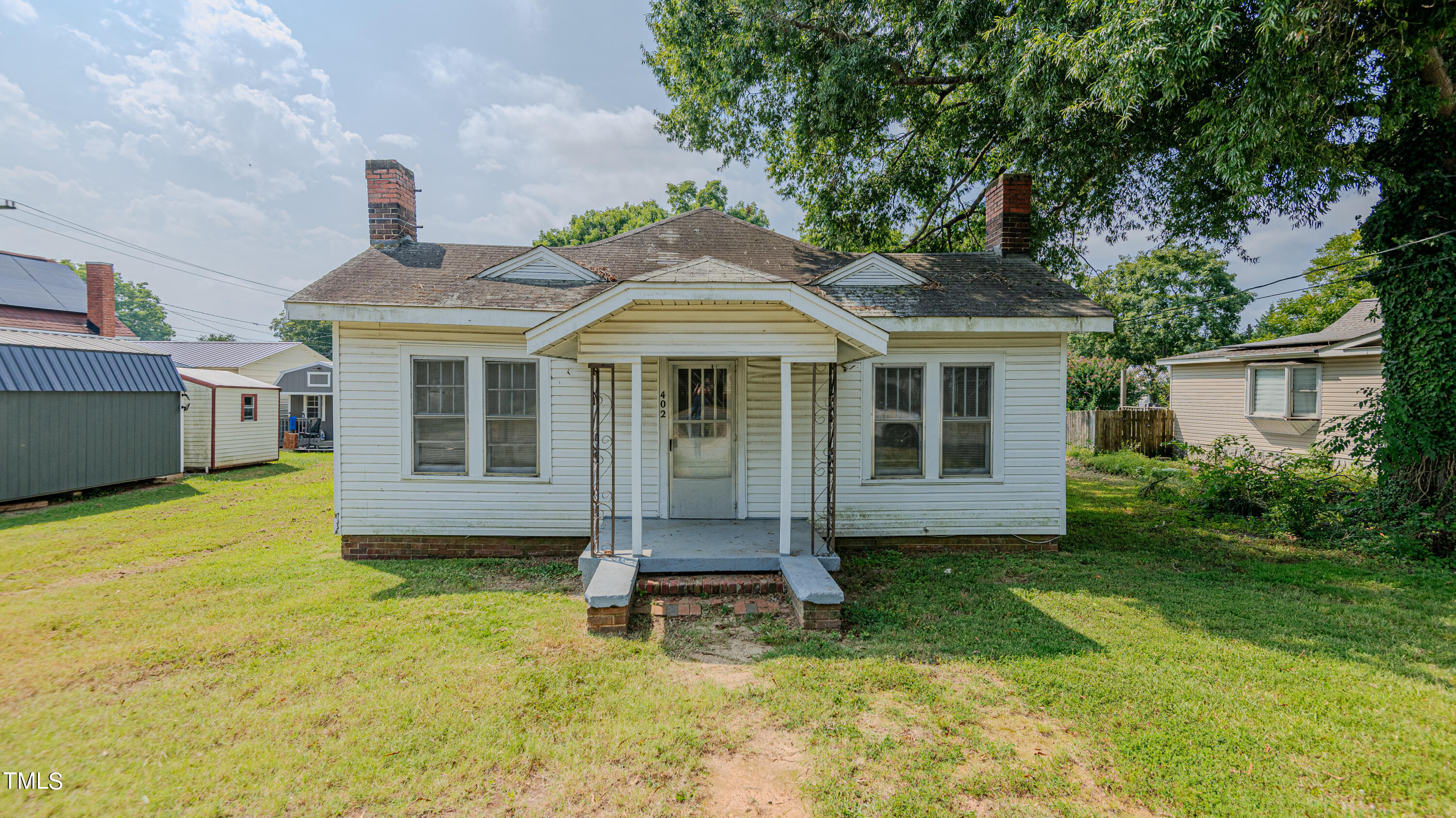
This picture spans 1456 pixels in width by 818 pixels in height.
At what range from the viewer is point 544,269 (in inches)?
313

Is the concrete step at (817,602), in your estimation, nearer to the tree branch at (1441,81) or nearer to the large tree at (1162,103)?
the large tree at (1162,103)

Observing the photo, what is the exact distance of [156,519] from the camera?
9266 millimetres

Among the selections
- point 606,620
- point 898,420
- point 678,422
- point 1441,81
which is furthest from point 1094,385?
point 606,620

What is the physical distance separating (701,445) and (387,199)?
6232 millimetres

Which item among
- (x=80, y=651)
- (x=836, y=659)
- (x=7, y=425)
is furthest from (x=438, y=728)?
(x=7, y=425)

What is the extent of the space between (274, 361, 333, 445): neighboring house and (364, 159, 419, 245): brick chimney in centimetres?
1445

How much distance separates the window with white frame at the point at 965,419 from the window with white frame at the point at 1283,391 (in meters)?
12.6

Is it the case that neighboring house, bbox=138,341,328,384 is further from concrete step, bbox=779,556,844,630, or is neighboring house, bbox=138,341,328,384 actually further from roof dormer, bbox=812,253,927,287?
concrete step, bbox=779,556,844,630

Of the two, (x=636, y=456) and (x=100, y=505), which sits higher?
(x=636, y=456)

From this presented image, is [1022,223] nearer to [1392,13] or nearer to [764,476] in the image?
[1392,13]

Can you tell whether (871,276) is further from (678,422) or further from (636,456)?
(636,456)

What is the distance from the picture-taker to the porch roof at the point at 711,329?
545cm

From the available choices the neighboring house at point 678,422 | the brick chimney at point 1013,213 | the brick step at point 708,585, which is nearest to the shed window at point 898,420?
the neighboring house at point 678,422

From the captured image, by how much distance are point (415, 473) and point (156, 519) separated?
5737 millimetres
